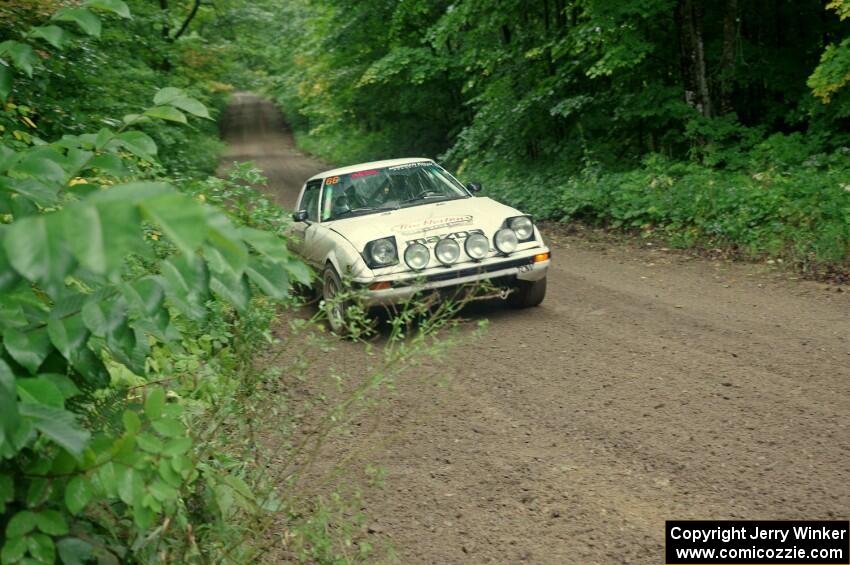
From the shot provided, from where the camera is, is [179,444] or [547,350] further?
[547,350]

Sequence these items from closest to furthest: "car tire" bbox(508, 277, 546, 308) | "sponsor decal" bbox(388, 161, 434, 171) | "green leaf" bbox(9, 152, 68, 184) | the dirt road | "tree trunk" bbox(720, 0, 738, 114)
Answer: "green leaf" bbox(9, 152, 68, 184)
the dirt road
"car tire" bbox(508, 277, 546, 308)
"sponsor decal" bbox(388, 161, 434, 171)
"tree trunk" bbox(720, 0, 738, 114)

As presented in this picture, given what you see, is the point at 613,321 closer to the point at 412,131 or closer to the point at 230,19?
the point at 412,131

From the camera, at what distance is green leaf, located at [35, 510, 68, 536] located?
1.85 meters

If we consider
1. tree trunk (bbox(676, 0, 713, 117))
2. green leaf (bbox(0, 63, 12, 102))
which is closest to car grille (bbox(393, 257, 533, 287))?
green leaf (bbox(0, 63, 12, 102))

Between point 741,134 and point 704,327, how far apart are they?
7.67 meters

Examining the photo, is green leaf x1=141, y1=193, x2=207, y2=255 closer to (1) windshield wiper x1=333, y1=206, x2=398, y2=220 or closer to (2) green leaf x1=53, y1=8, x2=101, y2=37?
(2) green leaf x1=53, y1=8, x2=101, y2=37

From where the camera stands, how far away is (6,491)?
1.82m

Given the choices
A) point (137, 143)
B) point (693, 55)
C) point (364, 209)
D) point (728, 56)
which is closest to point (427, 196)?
point (364, 209)

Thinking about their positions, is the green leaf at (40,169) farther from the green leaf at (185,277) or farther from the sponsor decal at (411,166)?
the sponsor decal at (411,166)

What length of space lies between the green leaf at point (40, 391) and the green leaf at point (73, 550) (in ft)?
1.59

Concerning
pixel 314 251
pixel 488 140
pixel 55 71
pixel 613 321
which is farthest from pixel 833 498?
pixel 488 140

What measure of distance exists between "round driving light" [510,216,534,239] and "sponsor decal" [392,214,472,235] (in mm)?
456

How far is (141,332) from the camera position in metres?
2.14

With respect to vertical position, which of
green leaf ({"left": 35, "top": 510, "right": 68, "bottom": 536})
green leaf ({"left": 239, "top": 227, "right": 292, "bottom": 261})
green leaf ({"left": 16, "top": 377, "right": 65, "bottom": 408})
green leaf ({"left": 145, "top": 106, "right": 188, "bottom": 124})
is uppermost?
green leaf ({"left": 145, "top": 106, "right": 188, "bottom": 124})
